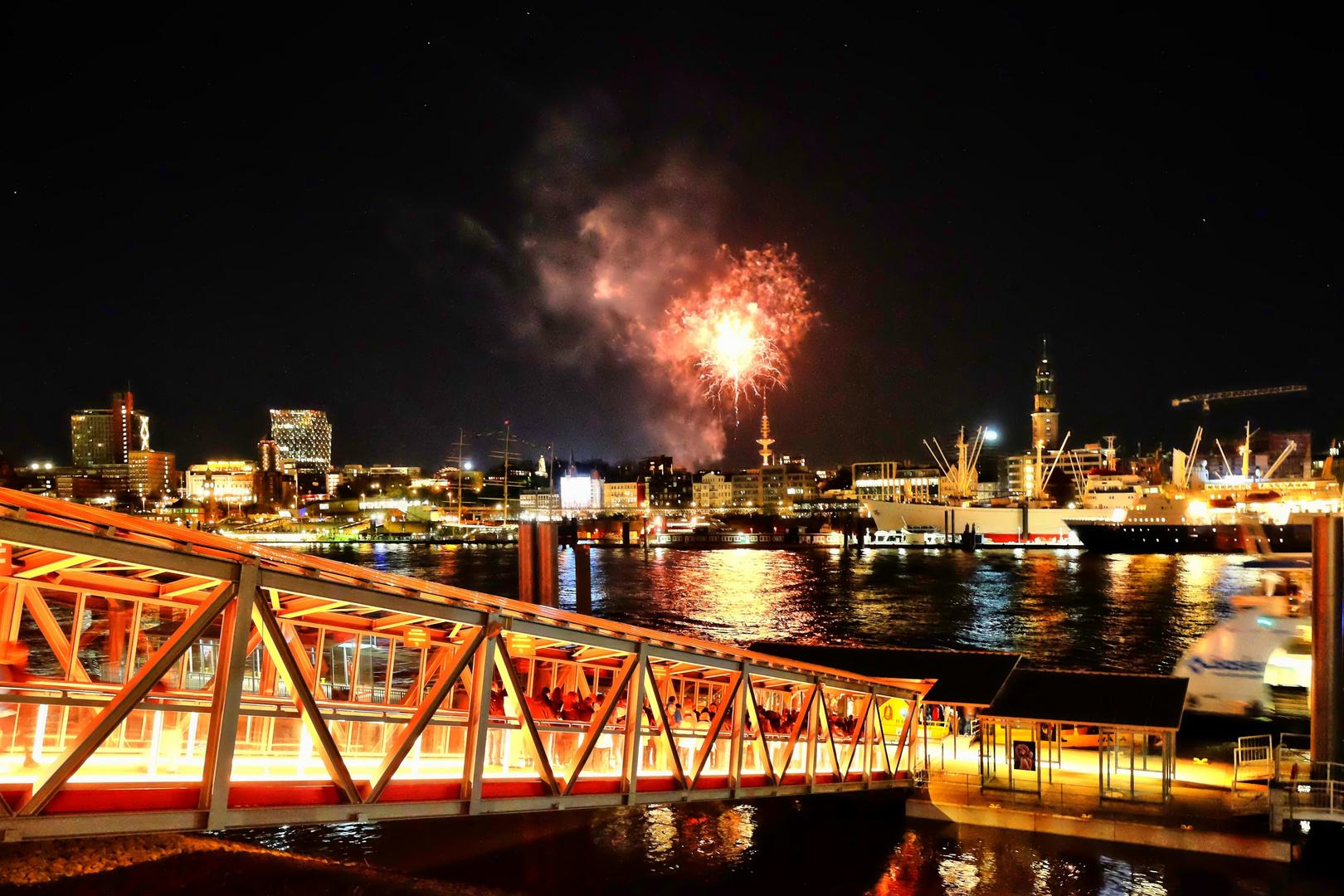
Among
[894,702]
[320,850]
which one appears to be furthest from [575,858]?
[894,702]

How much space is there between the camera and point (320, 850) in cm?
1579

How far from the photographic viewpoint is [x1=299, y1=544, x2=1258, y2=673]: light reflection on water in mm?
44938

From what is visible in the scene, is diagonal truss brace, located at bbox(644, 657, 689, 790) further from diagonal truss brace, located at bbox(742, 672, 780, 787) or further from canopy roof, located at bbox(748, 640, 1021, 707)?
canopy roof, located at bbox(748, 640, 1021, 707)

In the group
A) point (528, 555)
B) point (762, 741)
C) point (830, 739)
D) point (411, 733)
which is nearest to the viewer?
point (411, 733)

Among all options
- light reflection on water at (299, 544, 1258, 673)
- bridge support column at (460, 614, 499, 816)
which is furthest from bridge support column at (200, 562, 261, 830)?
light reflection on water at (299, 544, 1258, 673)

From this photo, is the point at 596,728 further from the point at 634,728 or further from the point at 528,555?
the point at 528,555

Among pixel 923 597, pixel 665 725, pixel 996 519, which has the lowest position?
pixel 923 597

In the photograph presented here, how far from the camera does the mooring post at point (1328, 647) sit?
1530 centimetres

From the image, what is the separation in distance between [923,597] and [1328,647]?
48.8 meters

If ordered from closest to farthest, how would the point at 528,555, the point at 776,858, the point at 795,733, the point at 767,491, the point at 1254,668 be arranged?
1. the point at 795,733
2. the point at 776,858
3. the point at 1254,668
4. the point at 528,555
5. the point at 767,491

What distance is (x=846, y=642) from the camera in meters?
43.2

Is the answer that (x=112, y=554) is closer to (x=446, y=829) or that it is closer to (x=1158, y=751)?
(x=446, y=829)

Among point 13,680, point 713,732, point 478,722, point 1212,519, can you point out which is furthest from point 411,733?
point 1212,519

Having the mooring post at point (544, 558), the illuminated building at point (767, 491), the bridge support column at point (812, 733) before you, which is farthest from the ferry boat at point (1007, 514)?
the bridge support column at point (812, 733)
